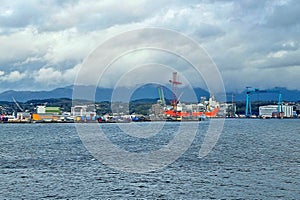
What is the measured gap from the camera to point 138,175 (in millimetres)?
32656

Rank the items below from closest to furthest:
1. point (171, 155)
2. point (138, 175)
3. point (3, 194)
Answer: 1. point (3, 194)
2. point (138, 175)
3. point (171, 155)

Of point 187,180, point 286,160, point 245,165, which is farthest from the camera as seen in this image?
point 286,160

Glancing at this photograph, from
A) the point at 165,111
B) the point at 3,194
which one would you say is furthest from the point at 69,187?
the point at 165,111

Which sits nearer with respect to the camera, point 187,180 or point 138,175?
point 187,180

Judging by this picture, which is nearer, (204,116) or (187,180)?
(187,180)

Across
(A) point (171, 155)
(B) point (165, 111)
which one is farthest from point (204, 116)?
(A) point (171, 155)

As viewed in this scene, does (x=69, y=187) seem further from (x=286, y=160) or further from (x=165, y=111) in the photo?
(x=165, y=111)

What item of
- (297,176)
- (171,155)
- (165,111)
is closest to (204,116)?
(165,111)

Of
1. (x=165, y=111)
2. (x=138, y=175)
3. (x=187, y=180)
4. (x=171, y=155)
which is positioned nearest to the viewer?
(x=187, y=180)

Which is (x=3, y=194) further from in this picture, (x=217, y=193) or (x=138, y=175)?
(x=217, y=193)

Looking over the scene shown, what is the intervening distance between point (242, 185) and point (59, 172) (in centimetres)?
1376

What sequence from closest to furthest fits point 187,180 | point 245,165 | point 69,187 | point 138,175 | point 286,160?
point 69,187 < point 187,180 < point 138,175 < point 245,165 < point 286,160

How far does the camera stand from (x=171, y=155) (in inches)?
1766

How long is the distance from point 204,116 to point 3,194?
169445mm
